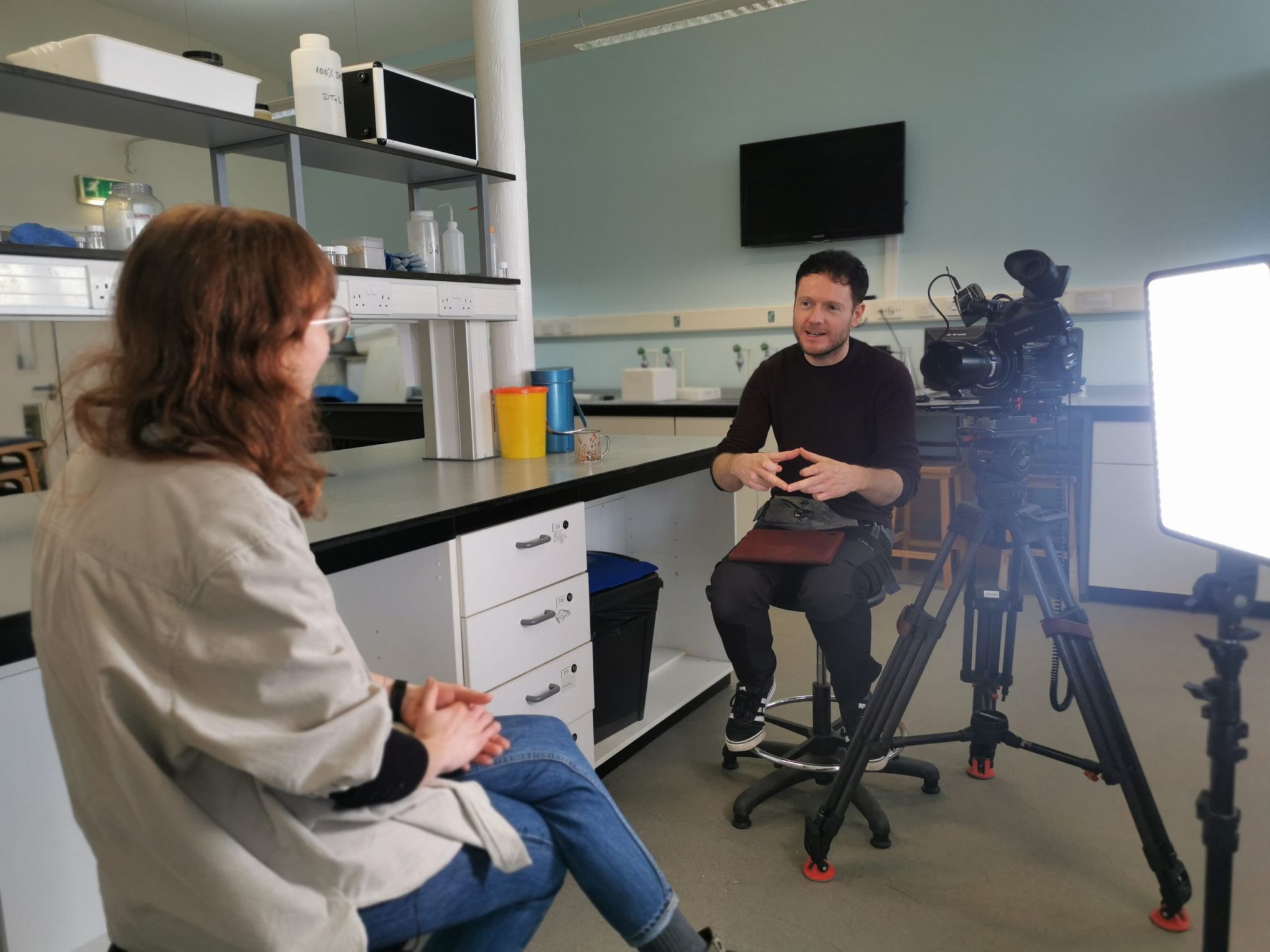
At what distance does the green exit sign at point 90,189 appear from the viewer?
5.18m

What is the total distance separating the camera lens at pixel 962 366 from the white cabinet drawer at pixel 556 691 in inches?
39.7

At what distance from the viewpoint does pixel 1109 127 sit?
4004mm

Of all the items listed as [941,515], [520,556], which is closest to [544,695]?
[520,556]

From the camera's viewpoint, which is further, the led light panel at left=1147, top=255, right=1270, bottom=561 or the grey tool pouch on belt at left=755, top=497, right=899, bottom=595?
Answer: the grey tool pouch on belt at left=755, top=497, right=899, bottom=595

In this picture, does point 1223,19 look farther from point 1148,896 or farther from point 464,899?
point 464,899

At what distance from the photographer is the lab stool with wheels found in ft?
6.61

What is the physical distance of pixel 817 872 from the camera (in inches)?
71.3

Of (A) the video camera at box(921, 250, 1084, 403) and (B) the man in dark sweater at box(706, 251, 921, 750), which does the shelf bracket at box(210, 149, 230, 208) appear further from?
(A) the video camera at box(921, 250, 1084, 403)

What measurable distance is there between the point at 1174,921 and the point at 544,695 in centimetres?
127

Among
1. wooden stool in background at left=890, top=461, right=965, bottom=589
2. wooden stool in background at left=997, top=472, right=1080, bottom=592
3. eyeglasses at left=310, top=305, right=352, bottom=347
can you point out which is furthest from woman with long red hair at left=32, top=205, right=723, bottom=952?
wooden stool in background at left=997, top=472, right=1080, bottom=592

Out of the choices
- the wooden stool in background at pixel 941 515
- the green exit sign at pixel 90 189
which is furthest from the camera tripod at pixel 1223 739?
the green exit sign at pixel 90 189

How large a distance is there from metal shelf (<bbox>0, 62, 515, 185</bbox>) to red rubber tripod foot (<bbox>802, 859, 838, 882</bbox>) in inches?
73.9

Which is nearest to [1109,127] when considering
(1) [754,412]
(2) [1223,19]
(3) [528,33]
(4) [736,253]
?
(2) [1223,19]

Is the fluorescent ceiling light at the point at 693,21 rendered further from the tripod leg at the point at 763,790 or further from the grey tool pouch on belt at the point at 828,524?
the tripod leg at the point at 763,790
